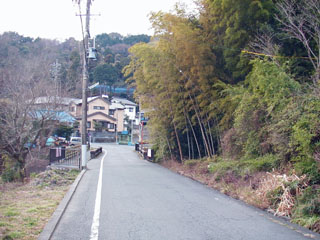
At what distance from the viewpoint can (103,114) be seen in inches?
2400

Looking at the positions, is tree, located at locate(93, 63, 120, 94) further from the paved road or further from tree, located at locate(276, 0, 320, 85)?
the paved road

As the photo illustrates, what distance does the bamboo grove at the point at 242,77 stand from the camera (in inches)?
381

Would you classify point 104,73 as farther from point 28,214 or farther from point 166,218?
point 166,218

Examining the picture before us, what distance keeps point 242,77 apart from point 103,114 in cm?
4745

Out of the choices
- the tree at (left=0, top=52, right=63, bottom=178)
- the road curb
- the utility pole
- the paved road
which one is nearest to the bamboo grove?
the paved road

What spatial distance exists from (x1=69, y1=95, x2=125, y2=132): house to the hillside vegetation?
40106 mm

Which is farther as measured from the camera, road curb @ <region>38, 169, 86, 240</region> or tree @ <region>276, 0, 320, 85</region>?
tree @ <region>276, 0, 320, 85</region>

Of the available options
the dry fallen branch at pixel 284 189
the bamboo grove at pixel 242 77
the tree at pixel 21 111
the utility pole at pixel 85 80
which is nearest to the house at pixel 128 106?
the tree at pixel 21 111

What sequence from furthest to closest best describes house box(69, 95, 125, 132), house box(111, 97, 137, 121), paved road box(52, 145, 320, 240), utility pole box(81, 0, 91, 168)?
house box(111, 97, 137, 121) → house box(69, 95, 125, 132) → utility pole box(81, 0, 91, 168) → paved road box(52, 145, 320, 240)

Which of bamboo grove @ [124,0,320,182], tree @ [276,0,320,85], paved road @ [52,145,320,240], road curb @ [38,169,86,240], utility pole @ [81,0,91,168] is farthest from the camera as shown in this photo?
utility pole @ [81,0,91,168]

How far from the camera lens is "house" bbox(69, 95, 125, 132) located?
60072 millimetres

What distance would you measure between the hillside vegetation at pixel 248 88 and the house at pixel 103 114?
40106 mm

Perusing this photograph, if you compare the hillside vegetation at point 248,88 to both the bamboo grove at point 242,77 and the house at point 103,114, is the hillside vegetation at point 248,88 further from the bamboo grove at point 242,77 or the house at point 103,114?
the house at point 103,114

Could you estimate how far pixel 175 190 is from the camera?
36.3ft
